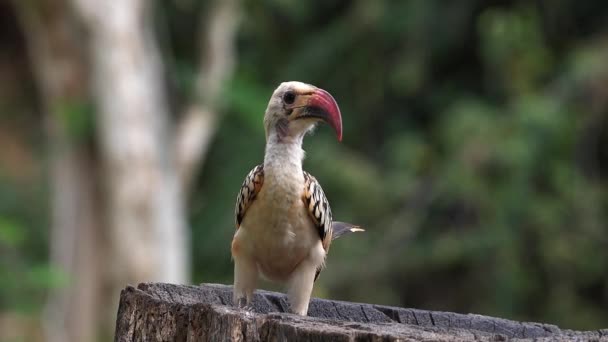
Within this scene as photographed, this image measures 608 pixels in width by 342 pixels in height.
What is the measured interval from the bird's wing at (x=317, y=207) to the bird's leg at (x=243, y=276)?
1.06 feet

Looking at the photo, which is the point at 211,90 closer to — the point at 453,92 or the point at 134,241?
the point at 134,241

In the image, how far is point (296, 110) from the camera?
4.84 metres

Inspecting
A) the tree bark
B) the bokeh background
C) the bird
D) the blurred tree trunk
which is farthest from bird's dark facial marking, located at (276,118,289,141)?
the blurred tree trunk

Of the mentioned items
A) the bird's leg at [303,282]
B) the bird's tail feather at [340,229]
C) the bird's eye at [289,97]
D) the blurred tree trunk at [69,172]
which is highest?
the blurred tree trunk at [69,172]

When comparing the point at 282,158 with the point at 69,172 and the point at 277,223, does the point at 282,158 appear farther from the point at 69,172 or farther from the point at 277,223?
the point at 69,172

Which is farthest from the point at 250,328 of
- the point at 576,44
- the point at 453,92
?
the point at 453,92

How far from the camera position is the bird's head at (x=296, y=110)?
4750 millimetres

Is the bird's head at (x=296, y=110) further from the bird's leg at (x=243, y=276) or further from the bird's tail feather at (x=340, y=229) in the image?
the bird's tail feather at (x=340, y=229)

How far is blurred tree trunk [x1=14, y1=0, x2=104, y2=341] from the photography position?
45.3 ft

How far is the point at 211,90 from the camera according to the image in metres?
13.8

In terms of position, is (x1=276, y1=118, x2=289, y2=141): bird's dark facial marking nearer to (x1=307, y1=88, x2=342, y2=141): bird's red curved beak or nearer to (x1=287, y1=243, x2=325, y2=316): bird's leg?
(x1=307, y1=88, x2=342, y2=141): bird's red curved beak

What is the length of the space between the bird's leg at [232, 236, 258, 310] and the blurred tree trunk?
894 cm

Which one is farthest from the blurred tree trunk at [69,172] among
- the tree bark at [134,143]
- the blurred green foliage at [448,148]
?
the blurred green foliage at [448,148]

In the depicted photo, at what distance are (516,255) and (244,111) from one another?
12.0ft
